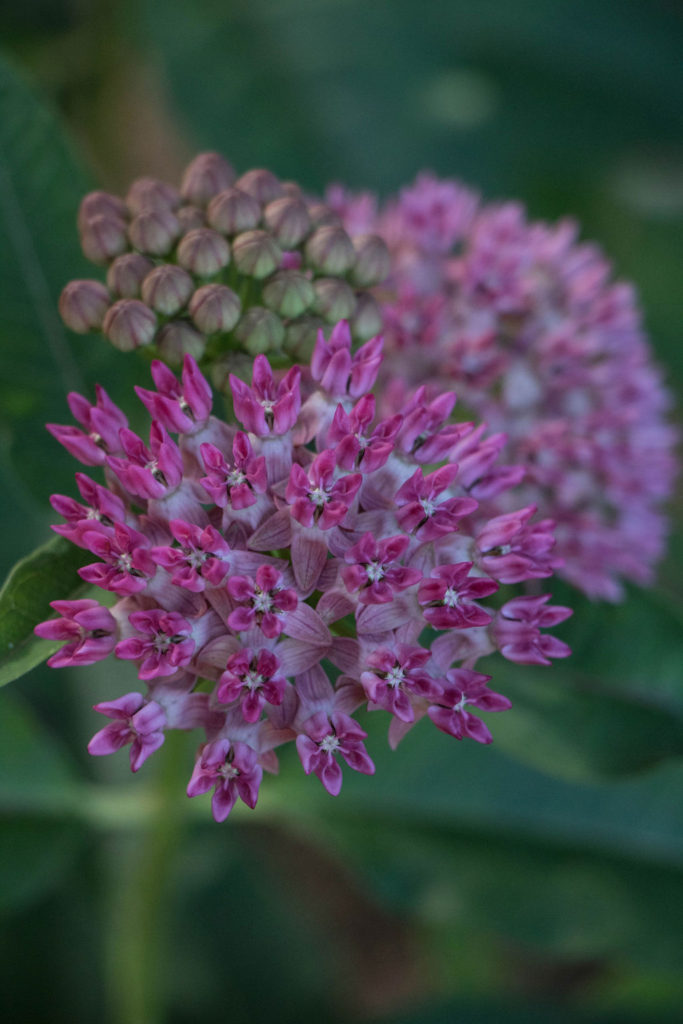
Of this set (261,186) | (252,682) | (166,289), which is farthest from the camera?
(261,186)

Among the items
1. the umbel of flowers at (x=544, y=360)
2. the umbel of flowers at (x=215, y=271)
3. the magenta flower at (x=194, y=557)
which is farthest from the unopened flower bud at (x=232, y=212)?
the magenta flower at (x=194, y=557)

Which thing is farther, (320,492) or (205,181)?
(205,181)

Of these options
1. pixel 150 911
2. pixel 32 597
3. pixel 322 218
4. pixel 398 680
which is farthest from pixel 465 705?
pixel 150 911

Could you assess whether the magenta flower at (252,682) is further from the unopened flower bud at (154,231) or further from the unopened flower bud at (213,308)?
the unopened flower bud at (154,231)

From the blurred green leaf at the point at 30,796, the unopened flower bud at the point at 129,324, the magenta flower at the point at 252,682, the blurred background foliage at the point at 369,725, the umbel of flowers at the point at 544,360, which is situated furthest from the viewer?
the blurred green leaf at the point at 30,796

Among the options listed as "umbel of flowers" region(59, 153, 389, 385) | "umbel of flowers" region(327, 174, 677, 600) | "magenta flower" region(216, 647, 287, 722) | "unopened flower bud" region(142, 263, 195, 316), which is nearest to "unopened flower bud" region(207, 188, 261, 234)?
"umbel of flowers" region(59, 153, 389, 385)

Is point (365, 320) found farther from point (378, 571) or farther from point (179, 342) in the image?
point (378, 571)
